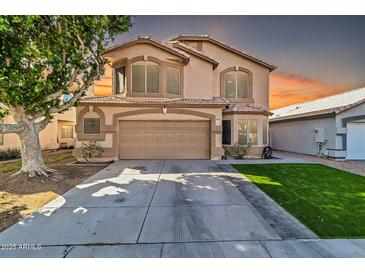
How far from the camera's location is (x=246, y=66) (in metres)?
15.2

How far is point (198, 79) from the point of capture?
524 inches

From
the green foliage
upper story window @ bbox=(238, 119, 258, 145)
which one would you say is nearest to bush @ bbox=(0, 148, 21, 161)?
the green foliage

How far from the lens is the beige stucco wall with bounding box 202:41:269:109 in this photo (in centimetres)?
1506

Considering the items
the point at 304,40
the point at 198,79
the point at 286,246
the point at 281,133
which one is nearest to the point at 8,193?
the point at 286,246

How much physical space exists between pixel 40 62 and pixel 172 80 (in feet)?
23.8

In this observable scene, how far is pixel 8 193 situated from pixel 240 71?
49.7 ft

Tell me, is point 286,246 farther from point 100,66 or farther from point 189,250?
point 100,66

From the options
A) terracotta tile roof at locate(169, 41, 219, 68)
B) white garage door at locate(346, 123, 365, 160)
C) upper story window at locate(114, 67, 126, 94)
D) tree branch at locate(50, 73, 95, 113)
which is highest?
terracotta tile roof at locate(169, 41, 219, 68)

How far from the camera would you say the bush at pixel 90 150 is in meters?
11.4

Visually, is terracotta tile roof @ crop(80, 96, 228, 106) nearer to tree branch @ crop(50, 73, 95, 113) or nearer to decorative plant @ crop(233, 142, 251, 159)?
tree branch @ crop(50, 73, 95, 113)

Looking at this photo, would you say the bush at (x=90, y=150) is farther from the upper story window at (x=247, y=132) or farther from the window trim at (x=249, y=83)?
the window trim at (x=249, y=83)

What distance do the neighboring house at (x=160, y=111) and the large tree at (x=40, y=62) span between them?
324 centimetres

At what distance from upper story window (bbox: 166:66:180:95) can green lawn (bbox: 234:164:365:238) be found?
6421 mm

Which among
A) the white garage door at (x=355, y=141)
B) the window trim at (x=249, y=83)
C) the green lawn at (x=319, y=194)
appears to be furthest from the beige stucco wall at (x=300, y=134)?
the window trim at (x=249, y=83)
